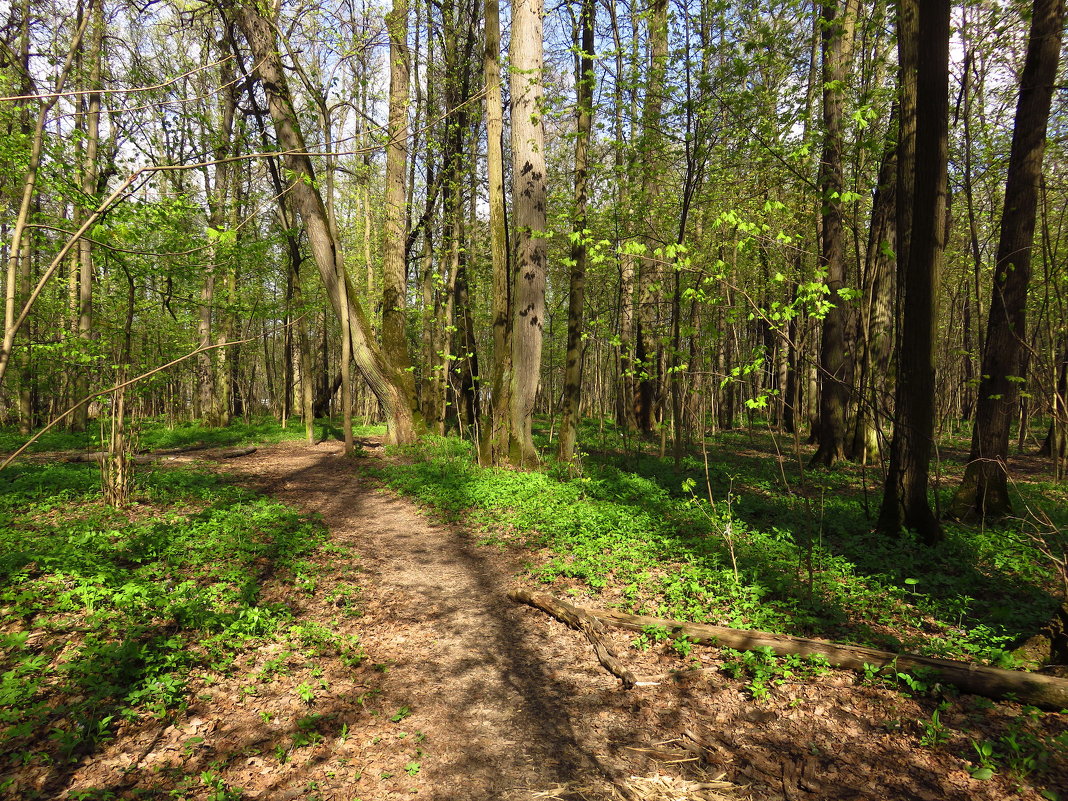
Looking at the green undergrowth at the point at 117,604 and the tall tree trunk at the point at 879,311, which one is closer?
the green undergrowth at the point at 117,604

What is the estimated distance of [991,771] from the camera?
8.43 ft

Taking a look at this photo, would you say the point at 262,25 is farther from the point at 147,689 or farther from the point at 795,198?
the point at 795,198

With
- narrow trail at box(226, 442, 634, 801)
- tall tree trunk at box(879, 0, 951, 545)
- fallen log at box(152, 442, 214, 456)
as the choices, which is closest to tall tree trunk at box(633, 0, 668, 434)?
tall tree trunk at box(879, 0, 951, 545)

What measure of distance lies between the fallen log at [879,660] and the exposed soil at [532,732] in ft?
0.33

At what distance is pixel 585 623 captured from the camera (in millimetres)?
4289

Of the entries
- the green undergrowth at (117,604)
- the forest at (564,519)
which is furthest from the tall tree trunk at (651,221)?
the green undergrowth at (117,604)

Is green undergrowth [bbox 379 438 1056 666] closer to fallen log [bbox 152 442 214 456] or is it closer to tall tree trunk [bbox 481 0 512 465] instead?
tall tree trunk [bbox 481 0 512 465]

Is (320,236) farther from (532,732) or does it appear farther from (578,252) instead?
(532,732)

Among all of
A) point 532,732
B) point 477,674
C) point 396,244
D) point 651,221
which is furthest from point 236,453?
point 651,221

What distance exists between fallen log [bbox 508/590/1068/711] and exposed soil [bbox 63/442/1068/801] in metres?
0.10

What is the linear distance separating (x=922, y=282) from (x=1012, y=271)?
1.92 meters

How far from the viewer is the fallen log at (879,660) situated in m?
3.02

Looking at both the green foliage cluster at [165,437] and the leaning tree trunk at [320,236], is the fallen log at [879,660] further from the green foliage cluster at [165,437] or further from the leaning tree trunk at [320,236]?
the green foliage cluster at [165,437]

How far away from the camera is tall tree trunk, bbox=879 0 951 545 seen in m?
5.19
